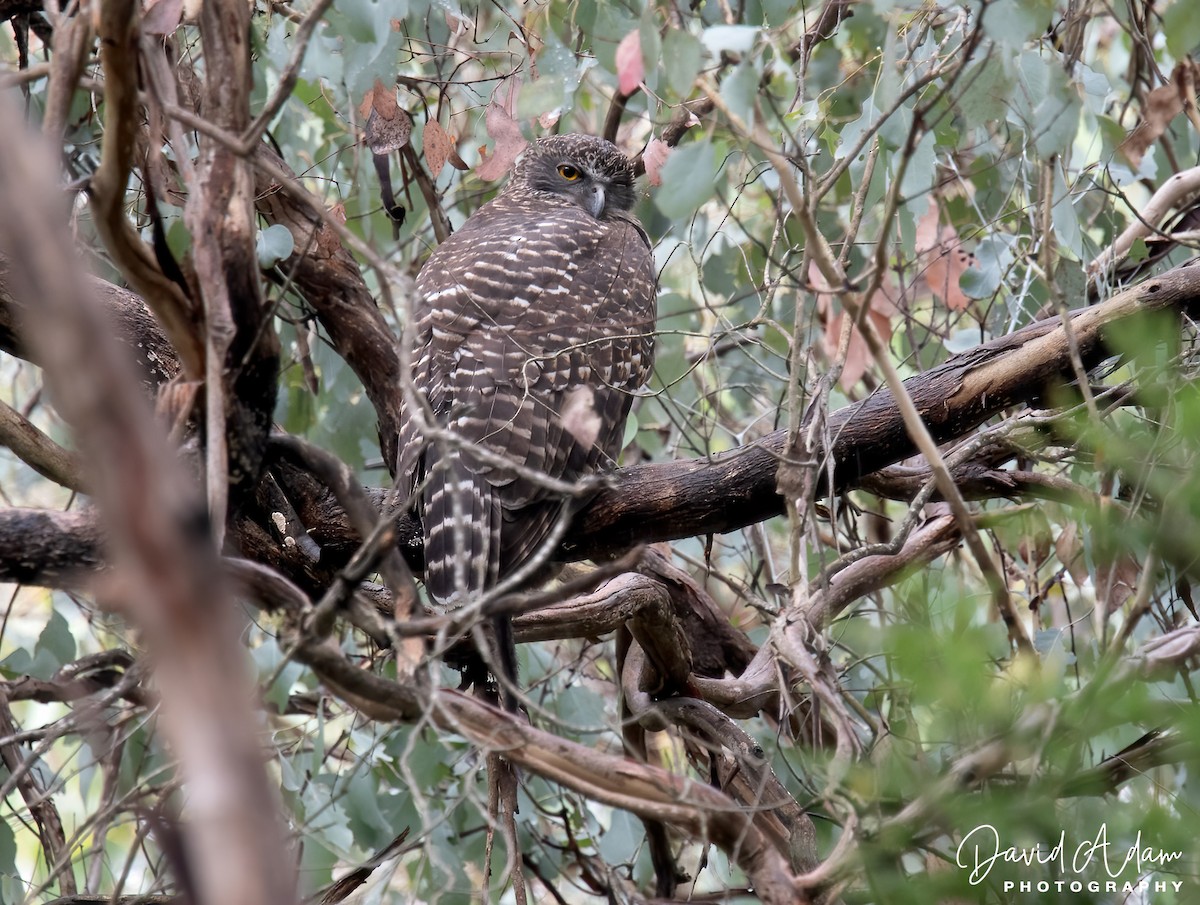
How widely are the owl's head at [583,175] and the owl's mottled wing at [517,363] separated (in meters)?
0.53

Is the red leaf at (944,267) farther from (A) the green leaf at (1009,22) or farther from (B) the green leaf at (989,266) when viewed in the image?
(A) the green leaf at (1009,22)

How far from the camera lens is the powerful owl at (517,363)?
2.79 m

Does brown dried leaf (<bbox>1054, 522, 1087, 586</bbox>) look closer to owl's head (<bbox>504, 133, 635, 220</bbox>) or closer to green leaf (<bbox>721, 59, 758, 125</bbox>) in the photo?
green leaf (<bbox>721, 59, 758, 125</bbox>)

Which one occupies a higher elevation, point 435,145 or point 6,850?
point 435,145

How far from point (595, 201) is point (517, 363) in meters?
1.40

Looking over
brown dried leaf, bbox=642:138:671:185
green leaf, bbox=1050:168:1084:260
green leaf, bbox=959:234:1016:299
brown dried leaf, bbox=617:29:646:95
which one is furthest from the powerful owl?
green leaf, bbox=1050:168:1084:260

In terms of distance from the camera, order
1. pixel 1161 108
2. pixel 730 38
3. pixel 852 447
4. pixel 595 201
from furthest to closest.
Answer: pixel 595 201, pixel 1161 108, pixel 852 447, pixel 730 38

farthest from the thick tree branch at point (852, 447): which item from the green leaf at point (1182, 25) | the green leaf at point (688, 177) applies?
the green leaf at point (688, 177)

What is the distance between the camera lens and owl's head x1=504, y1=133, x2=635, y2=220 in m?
4.30

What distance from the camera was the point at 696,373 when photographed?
12.3 ft

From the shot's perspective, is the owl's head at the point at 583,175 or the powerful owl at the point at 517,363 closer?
the powerful owl at the point at 517,363

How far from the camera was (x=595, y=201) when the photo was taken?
4.30 m
